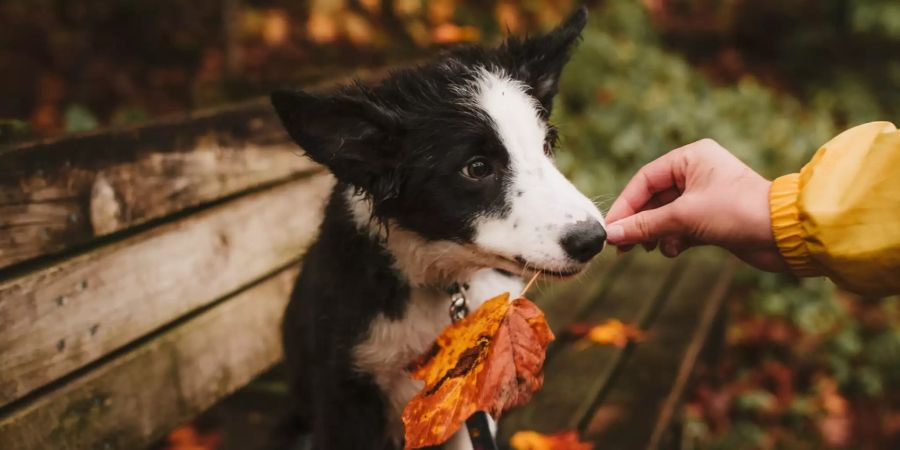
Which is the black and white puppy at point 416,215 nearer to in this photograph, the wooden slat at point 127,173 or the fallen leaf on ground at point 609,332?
the wooden slat at point 127,173

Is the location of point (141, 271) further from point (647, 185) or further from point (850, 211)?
point (850, 211)

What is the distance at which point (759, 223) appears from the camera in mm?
1941

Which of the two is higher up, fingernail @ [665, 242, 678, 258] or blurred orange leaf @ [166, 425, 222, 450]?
fingernail @ [665, 242, 678, 258]

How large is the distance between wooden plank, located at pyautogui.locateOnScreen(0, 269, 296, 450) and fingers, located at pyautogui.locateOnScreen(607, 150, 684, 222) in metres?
1.48

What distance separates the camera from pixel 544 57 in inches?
101

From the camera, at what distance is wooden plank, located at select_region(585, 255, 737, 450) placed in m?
2.76

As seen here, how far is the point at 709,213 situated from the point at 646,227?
6.4 inches

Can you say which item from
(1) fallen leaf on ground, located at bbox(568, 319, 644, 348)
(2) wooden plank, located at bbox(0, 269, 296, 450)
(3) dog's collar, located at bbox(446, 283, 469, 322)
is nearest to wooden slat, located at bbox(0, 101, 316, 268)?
(2) wooden plank, located at bbox(0, 269, 296, 450)

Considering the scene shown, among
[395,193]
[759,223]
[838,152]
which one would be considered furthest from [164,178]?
[838,152]

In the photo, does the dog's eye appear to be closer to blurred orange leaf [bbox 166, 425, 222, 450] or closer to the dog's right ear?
the dog's right ear

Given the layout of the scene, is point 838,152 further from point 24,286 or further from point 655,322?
point 24,286

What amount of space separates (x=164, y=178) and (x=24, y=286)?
0.58m

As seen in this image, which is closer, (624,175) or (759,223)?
(759,223)

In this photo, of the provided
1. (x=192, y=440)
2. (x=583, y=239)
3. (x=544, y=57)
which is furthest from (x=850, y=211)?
(x=192, y=440)
